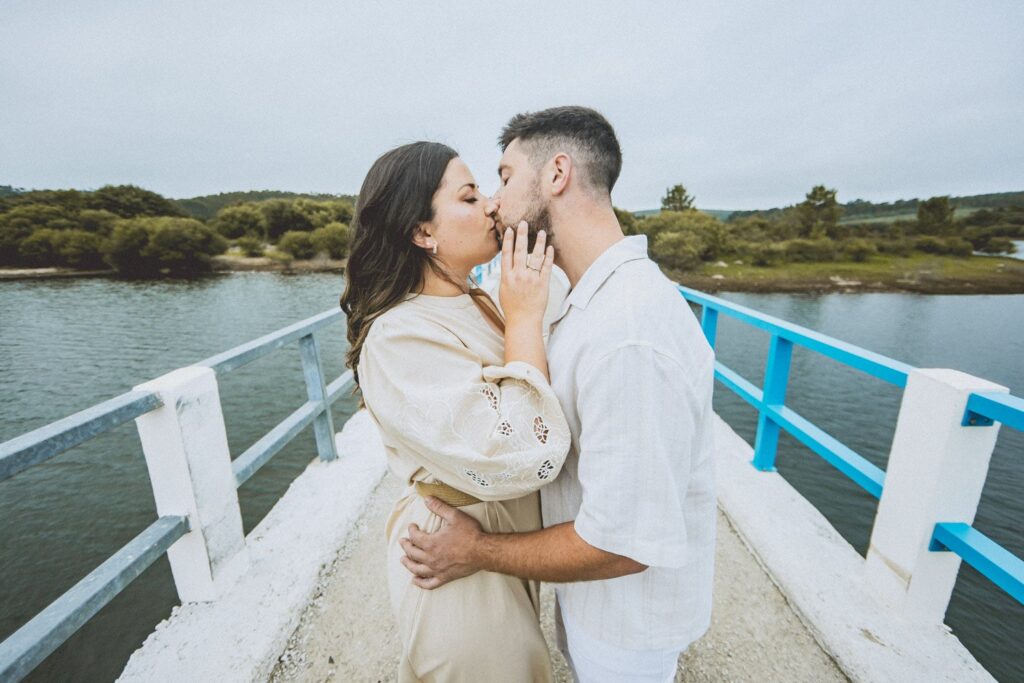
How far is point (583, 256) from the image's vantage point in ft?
4.06

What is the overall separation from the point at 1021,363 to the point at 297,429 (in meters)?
24.7

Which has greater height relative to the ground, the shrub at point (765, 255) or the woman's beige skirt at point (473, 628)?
the woman's beige skirt at point (473, 628)

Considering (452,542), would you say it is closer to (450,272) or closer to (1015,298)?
(450,272)

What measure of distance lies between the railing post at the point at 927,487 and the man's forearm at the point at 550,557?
1.69 metres

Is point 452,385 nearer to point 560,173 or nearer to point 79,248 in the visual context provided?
point 560,173

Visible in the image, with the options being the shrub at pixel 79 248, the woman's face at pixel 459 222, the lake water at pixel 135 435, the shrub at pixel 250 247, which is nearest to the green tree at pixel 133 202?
the shrub at pixel 250 247

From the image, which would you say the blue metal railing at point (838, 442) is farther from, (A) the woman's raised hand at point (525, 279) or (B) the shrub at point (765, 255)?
(B) the shrub at point (765, 255)

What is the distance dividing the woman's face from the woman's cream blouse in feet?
1.18

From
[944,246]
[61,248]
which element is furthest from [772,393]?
[944,246]

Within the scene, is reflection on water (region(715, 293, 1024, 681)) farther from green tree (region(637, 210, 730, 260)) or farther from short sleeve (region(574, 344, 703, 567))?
green tree (region(637, 210, 730, 260))

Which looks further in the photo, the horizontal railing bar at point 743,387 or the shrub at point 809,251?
the shrub at point 809,251

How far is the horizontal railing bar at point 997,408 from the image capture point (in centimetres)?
145

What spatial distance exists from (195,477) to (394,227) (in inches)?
64.3

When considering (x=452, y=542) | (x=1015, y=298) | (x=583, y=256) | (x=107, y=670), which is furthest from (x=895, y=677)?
(x=1015, y=298)
